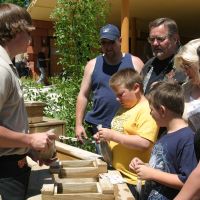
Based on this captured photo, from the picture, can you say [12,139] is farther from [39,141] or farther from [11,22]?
[11,22]

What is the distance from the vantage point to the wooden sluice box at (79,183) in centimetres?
207

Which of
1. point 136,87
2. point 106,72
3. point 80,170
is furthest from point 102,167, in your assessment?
point 106,72

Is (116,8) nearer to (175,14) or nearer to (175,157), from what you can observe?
(175,14)

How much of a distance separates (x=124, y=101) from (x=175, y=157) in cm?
73

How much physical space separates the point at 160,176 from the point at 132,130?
56 cm

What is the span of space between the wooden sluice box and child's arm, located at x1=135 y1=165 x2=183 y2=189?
6.8 inches

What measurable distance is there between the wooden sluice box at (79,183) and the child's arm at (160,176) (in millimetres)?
173

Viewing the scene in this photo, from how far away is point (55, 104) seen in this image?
5.94 metres

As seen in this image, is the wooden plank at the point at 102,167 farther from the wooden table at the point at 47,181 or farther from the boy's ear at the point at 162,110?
the boy's ear at the point at 162,110

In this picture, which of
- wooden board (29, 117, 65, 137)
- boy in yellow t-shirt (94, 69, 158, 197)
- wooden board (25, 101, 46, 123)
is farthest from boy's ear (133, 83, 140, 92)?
wooden board (25, 101, 46, 123)

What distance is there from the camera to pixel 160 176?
213cm

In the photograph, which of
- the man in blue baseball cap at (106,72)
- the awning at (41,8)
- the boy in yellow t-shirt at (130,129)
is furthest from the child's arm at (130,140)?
the awning at (41,8)

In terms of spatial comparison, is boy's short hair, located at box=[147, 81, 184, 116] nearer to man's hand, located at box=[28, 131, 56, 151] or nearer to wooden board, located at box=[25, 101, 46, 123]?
man's hand, located at box=[28, 131, 56, 151]

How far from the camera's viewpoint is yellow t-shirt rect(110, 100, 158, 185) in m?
2.59
